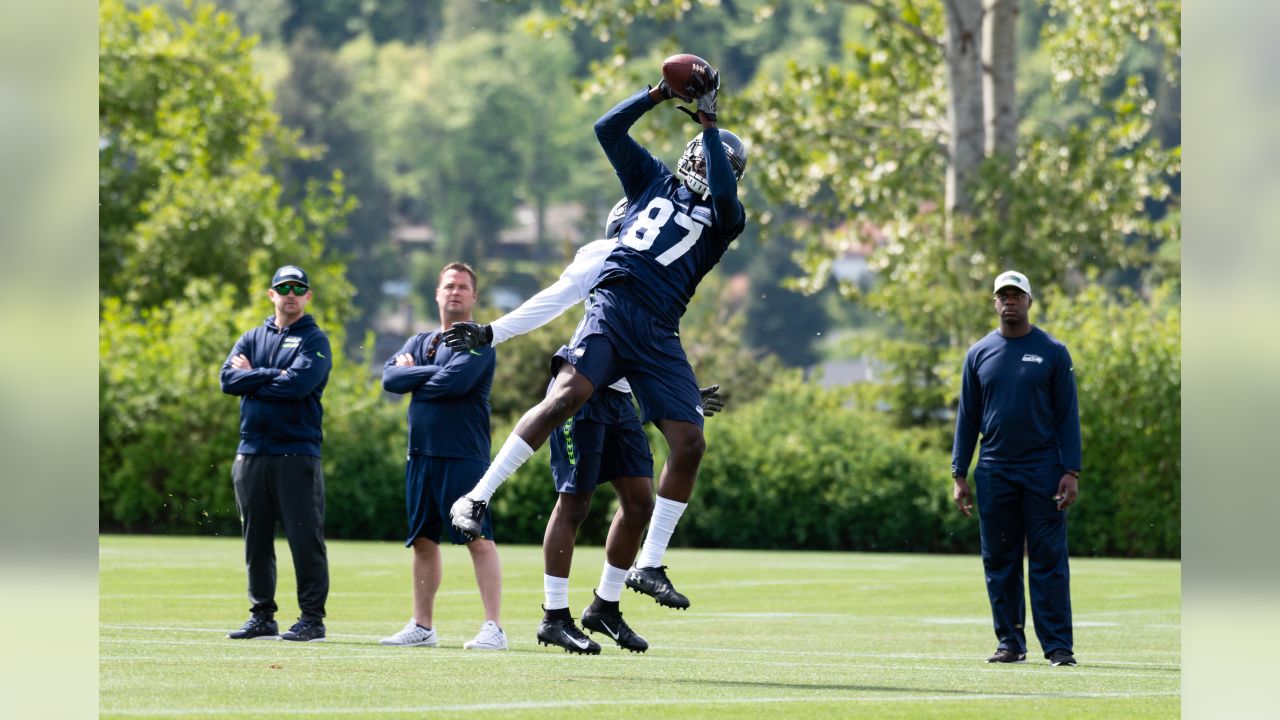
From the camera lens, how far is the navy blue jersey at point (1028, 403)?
10375 millimetres

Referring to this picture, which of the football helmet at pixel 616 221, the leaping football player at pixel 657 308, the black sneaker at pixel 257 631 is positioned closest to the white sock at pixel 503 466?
the leaping football player at pixel 657 308

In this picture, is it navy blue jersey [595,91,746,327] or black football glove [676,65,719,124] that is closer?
black football glove [676,65,719,124]

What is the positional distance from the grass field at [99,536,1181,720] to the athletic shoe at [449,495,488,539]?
2.12 feet

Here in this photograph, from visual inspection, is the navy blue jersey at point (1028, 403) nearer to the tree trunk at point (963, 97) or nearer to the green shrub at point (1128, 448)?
the green shrub at point (1128, 448)

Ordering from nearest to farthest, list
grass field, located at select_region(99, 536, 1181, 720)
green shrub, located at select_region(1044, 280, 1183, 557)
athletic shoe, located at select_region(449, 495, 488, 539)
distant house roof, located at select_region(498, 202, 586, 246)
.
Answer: grass field, located at select_region(99, 536, 1181, 720), athletic shoe, located at select_region(449, 495, 488, 539), green shrub, located at select_region(1044, 280, 1183, 557), distant house roof, located at select_region(498, 202, 586, 246)

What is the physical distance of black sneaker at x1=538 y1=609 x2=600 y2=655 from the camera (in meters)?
8.99

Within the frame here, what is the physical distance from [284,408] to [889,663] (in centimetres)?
369

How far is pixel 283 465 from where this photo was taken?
1072 cm

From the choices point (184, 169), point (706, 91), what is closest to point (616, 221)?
point (706, 91)

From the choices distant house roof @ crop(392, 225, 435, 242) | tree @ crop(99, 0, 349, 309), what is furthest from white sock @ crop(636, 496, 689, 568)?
distant house roof @ crop(392, 225, 435, 242)

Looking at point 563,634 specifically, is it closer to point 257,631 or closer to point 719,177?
point 719,177

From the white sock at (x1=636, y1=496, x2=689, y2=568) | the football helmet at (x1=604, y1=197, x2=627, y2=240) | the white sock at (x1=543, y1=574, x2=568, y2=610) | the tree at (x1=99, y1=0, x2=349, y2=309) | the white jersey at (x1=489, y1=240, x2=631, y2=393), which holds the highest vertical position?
the tree at (x1=99, y1=0, x2=349, y2=309)

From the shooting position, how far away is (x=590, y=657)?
31.4ft

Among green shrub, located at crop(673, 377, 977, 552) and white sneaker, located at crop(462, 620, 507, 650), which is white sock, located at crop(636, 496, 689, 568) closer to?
white sneaker, located at crop(462, 620, 507, 650)
